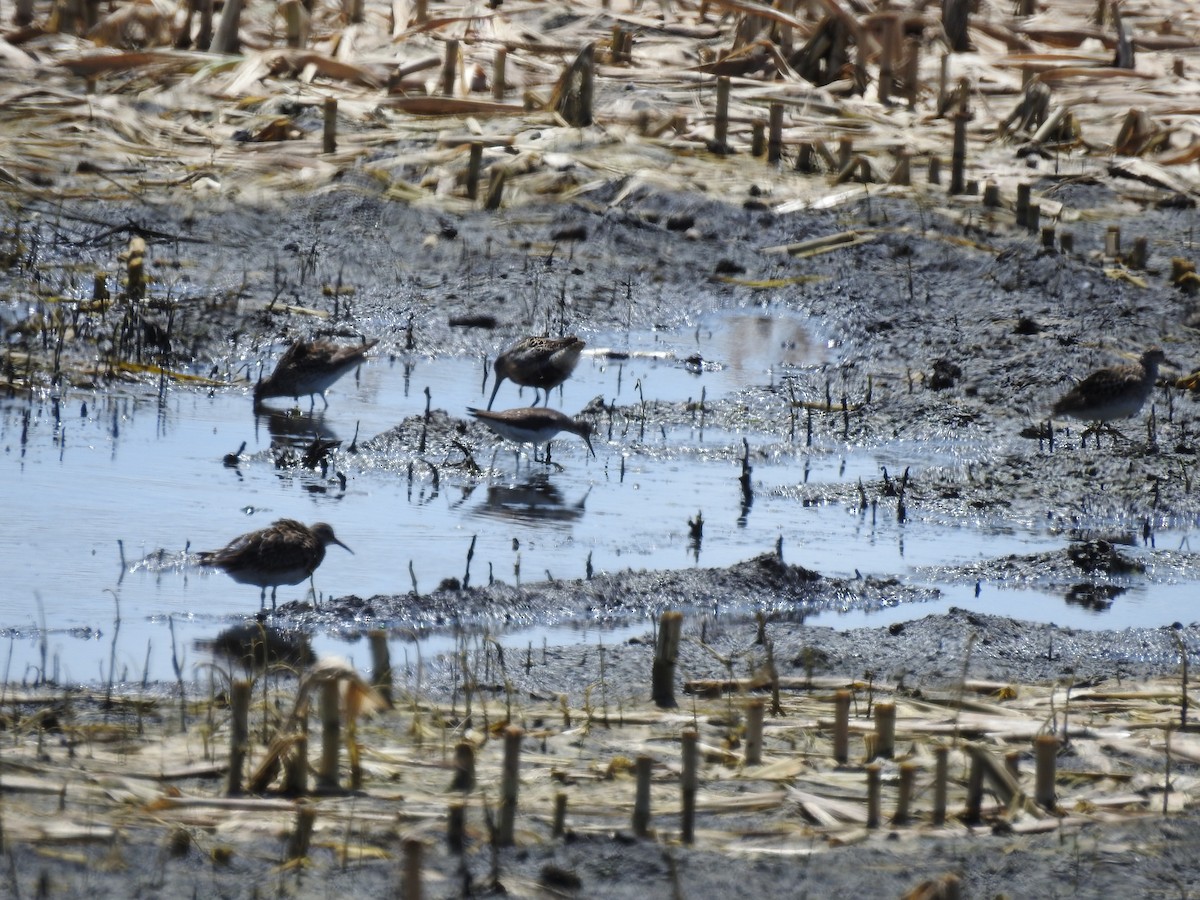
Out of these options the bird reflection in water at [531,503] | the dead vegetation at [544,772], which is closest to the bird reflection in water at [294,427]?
the bird reflection in water at [531,503]

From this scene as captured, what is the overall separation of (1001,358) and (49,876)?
30.4 ft

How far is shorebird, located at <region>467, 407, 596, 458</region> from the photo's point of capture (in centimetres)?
1051

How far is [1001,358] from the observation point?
1266 cm

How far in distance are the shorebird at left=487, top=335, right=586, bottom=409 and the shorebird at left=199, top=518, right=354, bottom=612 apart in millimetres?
3985

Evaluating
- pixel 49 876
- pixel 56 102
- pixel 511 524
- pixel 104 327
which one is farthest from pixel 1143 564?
pixel 56 102

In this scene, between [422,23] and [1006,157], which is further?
[422,23]

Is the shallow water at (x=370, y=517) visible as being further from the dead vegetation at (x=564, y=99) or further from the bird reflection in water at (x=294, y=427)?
the dead vegetation at (x=564, y=99)

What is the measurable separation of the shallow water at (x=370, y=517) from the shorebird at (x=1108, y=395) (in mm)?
926

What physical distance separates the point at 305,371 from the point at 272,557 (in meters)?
3.92

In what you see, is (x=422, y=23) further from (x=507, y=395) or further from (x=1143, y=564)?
(x=1143, y=564)

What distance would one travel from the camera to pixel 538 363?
11.7m

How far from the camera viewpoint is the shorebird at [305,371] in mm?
11484

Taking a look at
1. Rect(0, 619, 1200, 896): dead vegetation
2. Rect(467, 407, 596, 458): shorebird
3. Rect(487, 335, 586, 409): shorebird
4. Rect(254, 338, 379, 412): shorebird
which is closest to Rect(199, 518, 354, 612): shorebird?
Rect(0, 619, 1200, 896): dead vegetation

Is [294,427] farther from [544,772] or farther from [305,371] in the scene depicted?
[544,772]
